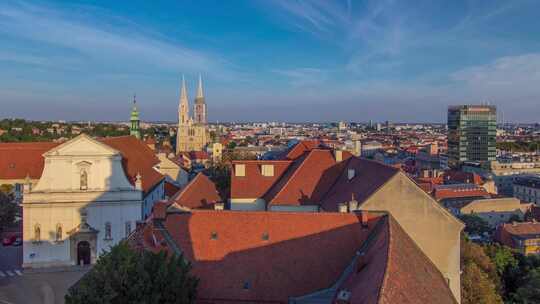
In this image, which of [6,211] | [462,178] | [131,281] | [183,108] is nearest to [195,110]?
[183,108]

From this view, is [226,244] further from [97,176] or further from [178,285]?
[97,176]

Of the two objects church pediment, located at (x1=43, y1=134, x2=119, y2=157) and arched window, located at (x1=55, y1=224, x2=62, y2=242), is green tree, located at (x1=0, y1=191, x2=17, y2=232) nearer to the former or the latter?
arched window, located at (x1=55, y1=224, x2=62, y2=242)

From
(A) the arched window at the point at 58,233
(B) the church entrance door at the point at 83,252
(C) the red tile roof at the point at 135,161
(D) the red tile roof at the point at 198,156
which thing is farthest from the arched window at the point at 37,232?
(D) the red tile roof at the point at 198,156

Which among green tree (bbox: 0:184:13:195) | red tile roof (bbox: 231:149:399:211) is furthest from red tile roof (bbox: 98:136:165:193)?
green tree (bbox: 0:184:13:195)

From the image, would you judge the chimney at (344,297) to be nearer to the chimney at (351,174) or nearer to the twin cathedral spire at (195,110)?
the chimney at (351,174)

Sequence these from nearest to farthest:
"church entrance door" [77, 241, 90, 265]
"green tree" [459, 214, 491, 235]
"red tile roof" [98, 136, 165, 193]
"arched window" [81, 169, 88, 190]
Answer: "church entrance door" [77, 241, 90, 265]
"arched window" [81, 169, 88, 190]
"red tile roof" [98, 136, 165, 193]
"green tree" [459, 214, 491, 235]

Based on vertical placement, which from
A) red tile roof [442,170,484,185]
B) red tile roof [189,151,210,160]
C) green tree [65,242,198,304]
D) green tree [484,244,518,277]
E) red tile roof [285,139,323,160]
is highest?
red tile roof [285,139,323,160]

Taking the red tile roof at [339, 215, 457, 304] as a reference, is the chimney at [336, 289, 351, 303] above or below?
below

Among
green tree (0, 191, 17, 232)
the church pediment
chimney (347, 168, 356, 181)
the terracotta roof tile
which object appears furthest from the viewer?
green tree (0, 191, 17, 232)
